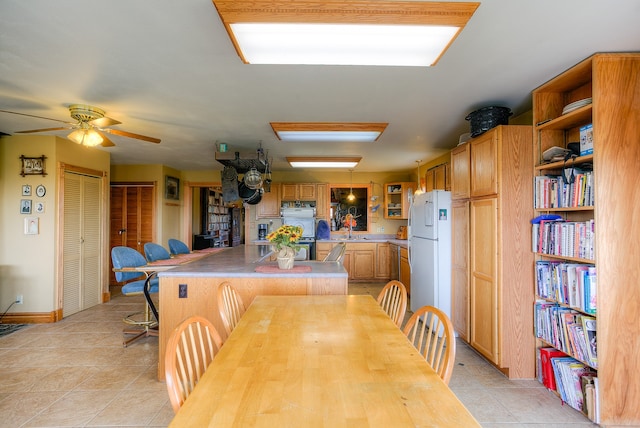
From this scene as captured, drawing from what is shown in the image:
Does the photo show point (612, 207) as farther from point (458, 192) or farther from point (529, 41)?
point (458, 192)

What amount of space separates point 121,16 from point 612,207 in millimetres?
3023

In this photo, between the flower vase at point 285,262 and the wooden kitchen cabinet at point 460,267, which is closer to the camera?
the flower vase at point 285,262

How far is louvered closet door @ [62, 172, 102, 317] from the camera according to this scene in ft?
14.3

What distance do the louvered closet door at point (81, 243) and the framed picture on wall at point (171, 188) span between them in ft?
4.50

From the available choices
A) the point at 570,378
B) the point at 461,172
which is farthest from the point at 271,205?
the point at 570,378

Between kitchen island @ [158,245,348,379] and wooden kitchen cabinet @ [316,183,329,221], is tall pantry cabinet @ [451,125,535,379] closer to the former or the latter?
kitchen island @ [158,245,348,379]

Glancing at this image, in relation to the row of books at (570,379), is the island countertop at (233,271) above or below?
above

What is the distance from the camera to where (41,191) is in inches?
163

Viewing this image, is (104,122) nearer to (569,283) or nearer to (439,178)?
(569,283)

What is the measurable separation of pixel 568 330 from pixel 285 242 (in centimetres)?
215

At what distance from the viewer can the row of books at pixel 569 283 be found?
2131mm

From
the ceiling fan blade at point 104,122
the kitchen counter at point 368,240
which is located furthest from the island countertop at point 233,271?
the kitchen counter at point 368,240

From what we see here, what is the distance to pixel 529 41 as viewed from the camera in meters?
1.93

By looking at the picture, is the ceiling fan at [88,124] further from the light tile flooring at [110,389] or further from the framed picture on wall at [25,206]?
the light tile flooring at [110,389]
